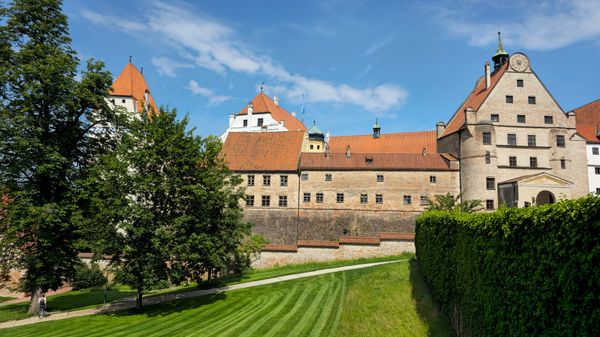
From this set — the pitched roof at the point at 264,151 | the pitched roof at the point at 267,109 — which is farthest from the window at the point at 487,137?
the pitched roof at the point at 267,109

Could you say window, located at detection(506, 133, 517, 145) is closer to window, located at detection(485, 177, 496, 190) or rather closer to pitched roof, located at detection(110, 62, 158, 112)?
window, located at detection(485, 177, 496, 190)

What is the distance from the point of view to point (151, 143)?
20.2m

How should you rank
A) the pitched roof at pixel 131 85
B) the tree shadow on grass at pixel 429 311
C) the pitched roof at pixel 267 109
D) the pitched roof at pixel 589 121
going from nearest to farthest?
1. the tree shadow on grass at pixel 429 311
2. the pitched roof at pixel 589 121
3. the pitched roof at pixel 131 85
4. the pitched roof at pixel 267 109

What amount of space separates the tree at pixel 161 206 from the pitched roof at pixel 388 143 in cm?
3253

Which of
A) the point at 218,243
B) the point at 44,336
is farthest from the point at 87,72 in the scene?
the point at 44,336

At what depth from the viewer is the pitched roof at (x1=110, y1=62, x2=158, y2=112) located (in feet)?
170

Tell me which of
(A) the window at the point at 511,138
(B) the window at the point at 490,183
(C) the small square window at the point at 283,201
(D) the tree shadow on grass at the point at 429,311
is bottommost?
(D) the tree shadow on grass at the point at 429,311

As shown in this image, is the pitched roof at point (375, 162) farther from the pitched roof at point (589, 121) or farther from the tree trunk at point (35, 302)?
the tree trunk at point (35, 302)

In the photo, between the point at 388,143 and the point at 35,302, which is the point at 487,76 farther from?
the point at 35,302

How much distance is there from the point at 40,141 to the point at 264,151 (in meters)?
23.7

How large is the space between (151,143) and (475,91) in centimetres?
3952

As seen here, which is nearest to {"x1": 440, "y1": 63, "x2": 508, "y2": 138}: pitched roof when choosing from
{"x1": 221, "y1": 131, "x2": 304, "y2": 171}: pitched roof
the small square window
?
{"x1": 221, "y1": 131, "x2": 304, "y2": 171}: pitched roof

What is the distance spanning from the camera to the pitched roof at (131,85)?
5191cm

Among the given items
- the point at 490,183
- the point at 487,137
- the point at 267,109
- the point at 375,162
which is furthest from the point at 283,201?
the point at 267,109
